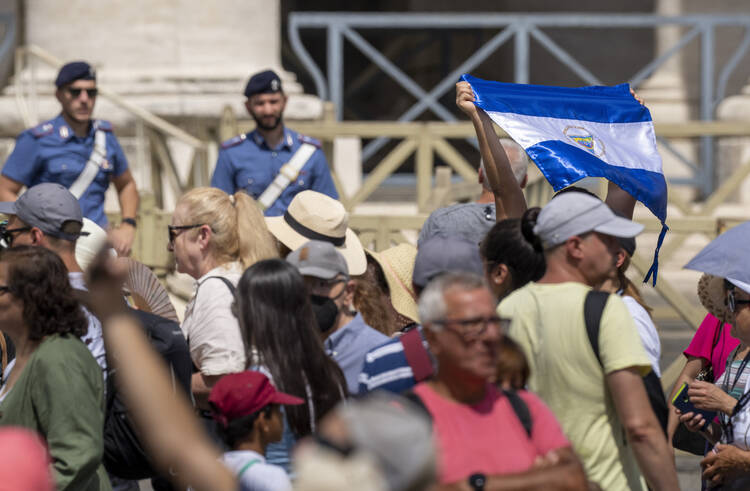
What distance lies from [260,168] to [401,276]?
253cm

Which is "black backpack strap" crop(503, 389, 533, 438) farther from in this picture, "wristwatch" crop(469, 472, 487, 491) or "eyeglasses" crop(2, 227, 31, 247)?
"eyeglasses" crop(2, 227, 31, 247)

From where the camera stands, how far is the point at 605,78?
15.7m

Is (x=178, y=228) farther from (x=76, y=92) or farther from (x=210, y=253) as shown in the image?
(x=76, y=92)

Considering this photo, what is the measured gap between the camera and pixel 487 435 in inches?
124

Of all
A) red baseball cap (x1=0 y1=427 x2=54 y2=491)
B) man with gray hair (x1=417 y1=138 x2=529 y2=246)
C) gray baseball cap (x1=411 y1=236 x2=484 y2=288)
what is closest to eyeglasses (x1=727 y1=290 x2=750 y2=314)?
gray baseball cap (x1=411 y1=236 x2=484 y2=288)

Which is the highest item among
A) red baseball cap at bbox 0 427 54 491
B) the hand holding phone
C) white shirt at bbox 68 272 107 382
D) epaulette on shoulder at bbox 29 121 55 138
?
epaulette on shoulder at bbox 29 121 55 138

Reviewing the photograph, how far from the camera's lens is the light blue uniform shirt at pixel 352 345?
13.4ft

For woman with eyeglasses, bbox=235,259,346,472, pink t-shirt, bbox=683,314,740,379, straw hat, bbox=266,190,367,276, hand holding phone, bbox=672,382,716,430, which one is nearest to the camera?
woman with eyeglasses, bbox=235,259,346,472

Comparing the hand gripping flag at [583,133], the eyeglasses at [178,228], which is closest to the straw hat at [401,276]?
the hand gripping flag at [583,133]

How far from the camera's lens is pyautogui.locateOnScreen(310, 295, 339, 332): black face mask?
423 cm

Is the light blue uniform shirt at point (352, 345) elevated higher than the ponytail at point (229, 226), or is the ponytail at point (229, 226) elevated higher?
the ponytail at point (229, 226)

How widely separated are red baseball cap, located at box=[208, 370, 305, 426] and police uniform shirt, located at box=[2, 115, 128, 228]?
4.12m

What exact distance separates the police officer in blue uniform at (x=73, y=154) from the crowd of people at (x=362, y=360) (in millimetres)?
1970

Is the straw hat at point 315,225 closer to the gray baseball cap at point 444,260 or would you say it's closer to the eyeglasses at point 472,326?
the gray baseball cap at point 444,260
